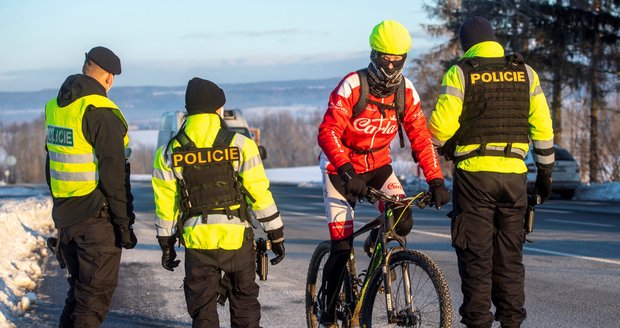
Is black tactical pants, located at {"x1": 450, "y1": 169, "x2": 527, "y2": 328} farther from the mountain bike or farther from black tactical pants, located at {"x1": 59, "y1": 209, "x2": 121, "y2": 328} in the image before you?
black tactical pants, located at {"x1": 59, "y1": 209, "x2": 121, "y2": 328}

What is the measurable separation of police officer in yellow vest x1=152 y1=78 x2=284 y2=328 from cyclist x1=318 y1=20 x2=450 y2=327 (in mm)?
659

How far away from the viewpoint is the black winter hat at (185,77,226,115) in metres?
5.28

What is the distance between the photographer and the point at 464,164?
5.58 metres

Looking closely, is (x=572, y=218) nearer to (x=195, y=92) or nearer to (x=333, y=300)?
(x=333, y=300)

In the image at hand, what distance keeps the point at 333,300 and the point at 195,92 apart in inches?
67.1

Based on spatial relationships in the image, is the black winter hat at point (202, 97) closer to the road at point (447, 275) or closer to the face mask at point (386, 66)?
the face mask at point (386, 66)

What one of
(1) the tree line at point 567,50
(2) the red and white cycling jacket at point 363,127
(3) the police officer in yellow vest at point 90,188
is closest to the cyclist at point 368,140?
(2) the red and white cycling jacket at point 363,127

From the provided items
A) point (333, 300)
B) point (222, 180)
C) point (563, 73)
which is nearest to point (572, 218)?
point (333, 300)

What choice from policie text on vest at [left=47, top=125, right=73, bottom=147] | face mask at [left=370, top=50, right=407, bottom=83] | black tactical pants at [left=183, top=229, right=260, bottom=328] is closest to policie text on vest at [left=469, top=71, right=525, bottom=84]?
face mask at [left=370, top=50, right=407, bottom=83]

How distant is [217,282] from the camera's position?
5406 mm

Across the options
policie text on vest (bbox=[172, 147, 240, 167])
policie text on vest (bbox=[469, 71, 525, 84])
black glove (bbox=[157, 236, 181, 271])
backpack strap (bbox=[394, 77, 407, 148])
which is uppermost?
policie text on vest (bbox=[469, 71, 525, 84])

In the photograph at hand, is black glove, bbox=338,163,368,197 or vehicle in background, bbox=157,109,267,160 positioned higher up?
black glove, bbox=338,163,368,197

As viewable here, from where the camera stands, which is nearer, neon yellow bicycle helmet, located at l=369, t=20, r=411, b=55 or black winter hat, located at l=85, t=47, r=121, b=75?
neon yellow bicycle helmet, located at l=369, t=20, r=411, b=55

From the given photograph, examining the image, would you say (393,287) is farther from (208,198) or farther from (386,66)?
(386,66)
